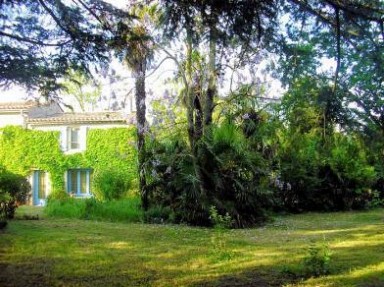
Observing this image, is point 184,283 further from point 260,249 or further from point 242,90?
point 242,90

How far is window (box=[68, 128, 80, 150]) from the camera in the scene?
27.2m

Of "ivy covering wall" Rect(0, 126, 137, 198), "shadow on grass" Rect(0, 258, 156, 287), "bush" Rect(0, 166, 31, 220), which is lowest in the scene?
"shadow on grass" Rect(0, 258, 156, 287)

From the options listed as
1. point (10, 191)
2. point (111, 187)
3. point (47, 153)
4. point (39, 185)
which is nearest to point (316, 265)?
point (10, 191)

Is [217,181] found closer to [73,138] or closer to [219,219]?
[219,219]

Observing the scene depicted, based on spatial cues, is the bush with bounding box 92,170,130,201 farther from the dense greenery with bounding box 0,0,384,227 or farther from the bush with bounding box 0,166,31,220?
the bush with bounding box 0,166,31,220

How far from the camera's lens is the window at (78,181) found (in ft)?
89.9

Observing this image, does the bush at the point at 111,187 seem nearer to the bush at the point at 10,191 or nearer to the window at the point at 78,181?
the bush at the point at 10,191

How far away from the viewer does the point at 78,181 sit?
90.3 ft

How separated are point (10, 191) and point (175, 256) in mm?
6797

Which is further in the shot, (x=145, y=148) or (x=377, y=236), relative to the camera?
(x=145, y=148)

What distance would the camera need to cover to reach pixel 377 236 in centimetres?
927

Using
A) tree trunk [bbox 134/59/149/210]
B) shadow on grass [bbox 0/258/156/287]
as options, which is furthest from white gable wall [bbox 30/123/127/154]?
shadow on grass [bbox 0/258/156/287]

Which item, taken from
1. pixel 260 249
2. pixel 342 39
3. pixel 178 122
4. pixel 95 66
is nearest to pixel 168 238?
pixel 260 249

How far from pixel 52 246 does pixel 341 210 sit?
11866mm
